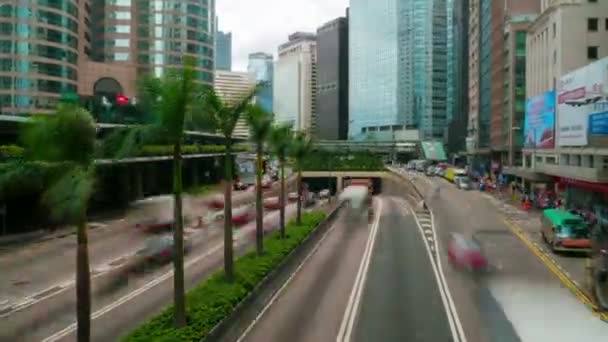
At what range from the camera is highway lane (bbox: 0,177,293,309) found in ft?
79.5

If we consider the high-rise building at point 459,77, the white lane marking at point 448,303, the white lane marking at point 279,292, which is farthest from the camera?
the high-rise building at point 459,77

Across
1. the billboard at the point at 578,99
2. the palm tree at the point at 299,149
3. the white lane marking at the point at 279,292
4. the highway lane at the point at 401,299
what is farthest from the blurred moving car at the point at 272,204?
the billboard at the point at 578,99

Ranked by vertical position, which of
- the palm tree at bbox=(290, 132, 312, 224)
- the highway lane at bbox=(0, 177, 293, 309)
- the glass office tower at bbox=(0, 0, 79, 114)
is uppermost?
the glass office tower at bbox=(0, 0, 79, 114)

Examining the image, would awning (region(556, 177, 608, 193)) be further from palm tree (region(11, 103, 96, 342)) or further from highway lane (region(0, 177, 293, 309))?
palm tree (region(11, 103, 96, 342))

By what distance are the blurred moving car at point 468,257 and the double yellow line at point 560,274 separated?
2.91 metres

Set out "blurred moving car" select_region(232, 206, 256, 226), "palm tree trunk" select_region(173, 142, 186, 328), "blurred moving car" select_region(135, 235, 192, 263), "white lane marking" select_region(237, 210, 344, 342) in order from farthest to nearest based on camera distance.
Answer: "blurred moving car" select_region(232, 206, 256, 226) → "blurred moving car" select_region(135, 235, 192, 263) → "white lane marking" select_region(237, 210, 344, 342) → "palm tree trunk" select_region(173, 142, 186, 328)

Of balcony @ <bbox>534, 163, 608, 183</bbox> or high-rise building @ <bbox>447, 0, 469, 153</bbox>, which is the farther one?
high-rise building @ <bbox>447, 0, 469, 153</bbox>

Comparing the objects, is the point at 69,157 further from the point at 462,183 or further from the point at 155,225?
the point at 462,183

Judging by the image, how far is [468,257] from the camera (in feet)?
91.3

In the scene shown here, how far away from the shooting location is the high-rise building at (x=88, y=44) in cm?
6869

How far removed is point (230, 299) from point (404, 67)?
513 ft

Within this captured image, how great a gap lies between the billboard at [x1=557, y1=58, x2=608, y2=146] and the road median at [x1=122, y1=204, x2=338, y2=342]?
22.6 metres

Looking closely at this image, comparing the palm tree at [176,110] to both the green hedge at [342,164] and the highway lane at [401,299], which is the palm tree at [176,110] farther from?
the green hedge at [342,164]

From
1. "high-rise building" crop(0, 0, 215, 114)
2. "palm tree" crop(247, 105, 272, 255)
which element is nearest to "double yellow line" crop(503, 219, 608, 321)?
"palm tree" crop(247, 105, 272, 255)
